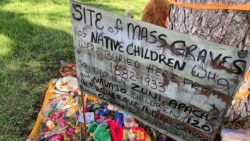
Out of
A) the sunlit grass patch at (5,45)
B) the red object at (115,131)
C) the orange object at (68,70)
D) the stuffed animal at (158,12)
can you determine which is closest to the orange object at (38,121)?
the orange object at (68,70)

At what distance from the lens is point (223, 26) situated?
1.79 meters

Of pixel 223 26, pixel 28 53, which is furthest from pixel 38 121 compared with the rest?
pixel 223 26

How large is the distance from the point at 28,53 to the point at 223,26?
8.67 feet

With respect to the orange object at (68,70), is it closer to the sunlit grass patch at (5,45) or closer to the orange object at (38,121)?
the orange object at (38,121)

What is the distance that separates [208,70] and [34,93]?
2.19 meters

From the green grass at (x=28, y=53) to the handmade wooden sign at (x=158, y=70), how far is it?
1.25 meters

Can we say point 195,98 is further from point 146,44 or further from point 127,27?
point 127,27

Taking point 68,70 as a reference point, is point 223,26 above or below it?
above

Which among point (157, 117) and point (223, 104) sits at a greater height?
point (223, 104)

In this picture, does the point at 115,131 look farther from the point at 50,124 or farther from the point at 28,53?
the point at 28,53

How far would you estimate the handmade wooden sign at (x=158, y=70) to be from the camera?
4.90 feet

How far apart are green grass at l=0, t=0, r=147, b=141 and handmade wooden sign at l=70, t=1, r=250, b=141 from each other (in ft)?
4.11

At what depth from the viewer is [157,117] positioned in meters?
1.90

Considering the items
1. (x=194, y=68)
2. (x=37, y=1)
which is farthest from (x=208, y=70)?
(x=37, y=1)
